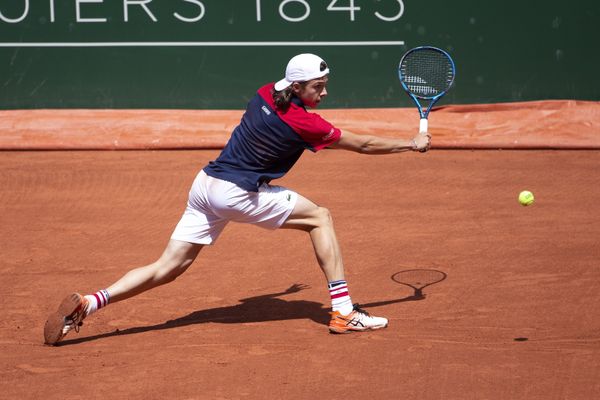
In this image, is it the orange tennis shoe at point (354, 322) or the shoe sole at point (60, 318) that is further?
the orange tennis shoe at point (354, 322)

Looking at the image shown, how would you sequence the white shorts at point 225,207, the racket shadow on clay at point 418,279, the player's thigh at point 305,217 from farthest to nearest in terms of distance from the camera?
the racket shadow on clay at point 418,279, the player's thigh at point 305,217, the white shorts at point 225,207

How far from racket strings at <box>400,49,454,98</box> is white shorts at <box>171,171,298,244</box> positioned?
1.87 metres

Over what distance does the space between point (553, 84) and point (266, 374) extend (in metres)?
8.69

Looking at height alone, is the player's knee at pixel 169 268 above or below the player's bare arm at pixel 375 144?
below

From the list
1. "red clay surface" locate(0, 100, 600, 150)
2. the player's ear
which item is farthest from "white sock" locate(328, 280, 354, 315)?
"red clay surface" locate(0, 100, 600, 150)

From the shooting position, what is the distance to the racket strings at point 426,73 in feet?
25.2

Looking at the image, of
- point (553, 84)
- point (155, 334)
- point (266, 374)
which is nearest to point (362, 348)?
point (266, 374)

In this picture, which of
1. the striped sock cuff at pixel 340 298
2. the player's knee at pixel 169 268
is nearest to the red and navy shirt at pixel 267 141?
the player's knee at pixel 169 268

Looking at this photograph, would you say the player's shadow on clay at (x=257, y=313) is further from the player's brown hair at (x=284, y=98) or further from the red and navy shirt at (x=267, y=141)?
the player's brown hair at (x=284, y=98)

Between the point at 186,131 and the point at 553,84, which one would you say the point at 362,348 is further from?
the point at 553,84

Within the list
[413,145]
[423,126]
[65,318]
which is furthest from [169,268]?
[423,126]

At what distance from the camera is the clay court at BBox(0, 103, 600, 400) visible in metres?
5.55

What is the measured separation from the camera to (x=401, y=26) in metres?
13.0

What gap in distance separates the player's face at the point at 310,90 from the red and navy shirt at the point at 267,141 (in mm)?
46
